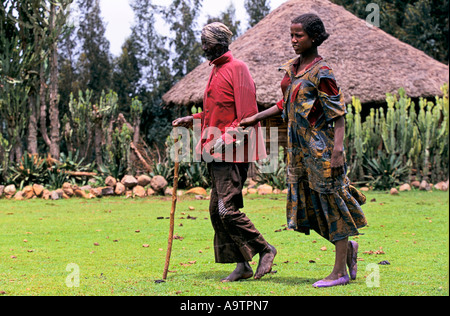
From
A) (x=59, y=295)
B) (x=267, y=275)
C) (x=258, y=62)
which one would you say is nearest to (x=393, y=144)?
(x=258, y=62)

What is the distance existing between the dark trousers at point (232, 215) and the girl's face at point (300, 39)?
Answer: 1059 mm

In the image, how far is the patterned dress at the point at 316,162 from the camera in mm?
4266

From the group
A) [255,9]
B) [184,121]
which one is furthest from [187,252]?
[255,9]

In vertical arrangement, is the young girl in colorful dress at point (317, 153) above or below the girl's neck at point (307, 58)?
below

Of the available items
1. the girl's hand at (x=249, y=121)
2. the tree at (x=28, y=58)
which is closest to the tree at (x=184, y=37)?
the tree at (x=28, y=58)

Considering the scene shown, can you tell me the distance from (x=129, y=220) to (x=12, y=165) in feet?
25.4

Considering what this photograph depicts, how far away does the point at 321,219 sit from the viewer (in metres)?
4.37

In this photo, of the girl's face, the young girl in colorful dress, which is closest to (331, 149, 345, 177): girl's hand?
the young girl in colorful dress

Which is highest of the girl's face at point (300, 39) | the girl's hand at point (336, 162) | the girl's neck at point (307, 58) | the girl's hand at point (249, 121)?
the girl's face at point (300, 39)

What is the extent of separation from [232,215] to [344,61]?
14820 millimetres

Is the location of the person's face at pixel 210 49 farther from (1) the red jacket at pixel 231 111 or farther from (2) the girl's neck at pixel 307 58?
(2) the girl's neck at pixel 307 58

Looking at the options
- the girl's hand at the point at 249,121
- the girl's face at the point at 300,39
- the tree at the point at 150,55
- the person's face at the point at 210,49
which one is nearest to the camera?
the girl's face at the point at 300,39

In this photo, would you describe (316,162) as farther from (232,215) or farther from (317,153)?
(232,215)

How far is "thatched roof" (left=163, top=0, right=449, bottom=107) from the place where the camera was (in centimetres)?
1753
